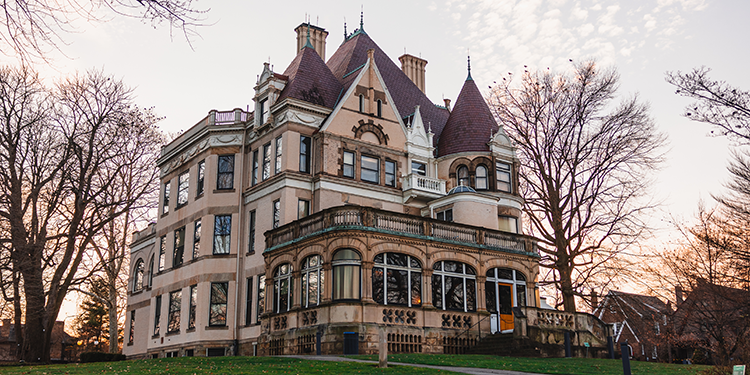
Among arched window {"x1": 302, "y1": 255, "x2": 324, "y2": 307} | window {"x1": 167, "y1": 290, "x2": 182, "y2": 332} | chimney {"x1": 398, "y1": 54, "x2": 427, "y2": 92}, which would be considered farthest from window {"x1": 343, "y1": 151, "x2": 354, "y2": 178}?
chimney {"x1": 398, "y1": 54, "x2": 427, "y2": 92}

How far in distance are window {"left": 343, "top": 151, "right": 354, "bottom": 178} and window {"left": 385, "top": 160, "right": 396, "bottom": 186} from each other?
7.21 feet

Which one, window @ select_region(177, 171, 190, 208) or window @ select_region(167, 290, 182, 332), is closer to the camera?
window @ select_region(167, 290, 182, 332)

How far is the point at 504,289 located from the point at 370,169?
9.43 metres

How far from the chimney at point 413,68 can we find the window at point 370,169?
13.8 m

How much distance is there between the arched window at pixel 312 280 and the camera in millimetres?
28734

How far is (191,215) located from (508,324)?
1791 centimetres

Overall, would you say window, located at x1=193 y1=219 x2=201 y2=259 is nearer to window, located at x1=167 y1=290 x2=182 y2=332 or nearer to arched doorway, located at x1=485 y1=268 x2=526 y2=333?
window, located at x1=167 y1=290 x2=182 y2=332

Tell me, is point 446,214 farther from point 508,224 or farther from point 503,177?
point 503,177

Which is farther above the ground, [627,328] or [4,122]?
[4,122]

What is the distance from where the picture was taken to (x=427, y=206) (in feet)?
124

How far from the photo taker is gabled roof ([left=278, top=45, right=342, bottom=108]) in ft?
118

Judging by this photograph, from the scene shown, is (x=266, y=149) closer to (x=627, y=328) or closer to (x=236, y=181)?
(x=236, y=181)

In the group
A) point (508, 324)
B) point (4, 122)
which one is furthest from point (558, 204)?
point (4, 122)

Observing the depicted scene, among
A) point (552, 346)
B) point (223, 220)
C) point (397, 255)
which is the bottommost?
point (552, 346)
